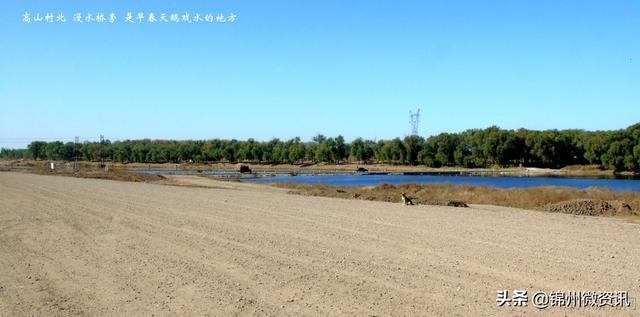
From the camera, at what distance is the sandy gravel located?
33.2 ft

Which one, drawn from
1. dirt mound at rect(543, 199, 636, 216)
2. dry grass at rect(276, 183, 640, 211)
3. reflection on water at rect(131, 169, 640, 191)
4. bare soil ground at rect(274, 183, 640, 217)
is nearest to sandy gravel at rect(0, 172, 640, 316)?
dirt mound at rect(543, 199, 636, 216)

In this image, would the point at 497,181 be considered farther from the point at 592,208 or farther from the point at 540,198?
the point at 592,208

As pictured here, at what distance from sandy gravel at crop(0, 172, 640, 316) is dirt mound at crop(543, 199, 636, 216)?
9.61 ft

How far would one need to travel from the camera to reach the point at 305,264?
44.8 feet

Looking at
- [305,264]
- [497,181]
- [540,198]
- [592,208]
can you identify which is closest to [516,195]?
[540,198]

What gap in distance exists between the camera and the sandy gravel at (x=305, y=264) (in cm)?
1011

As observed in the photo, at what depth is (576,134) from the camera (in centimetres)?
17512

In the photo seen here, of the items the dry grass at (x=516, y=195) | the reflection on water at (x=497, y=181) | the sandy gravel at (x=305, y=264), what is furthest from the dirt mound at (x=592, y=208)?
the reflection on water at (x=497, y=181)

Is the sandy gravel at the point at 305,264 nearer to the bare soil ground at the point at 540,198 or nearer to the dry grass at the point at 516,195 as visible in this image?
the bare soil ground at the point at 540,198

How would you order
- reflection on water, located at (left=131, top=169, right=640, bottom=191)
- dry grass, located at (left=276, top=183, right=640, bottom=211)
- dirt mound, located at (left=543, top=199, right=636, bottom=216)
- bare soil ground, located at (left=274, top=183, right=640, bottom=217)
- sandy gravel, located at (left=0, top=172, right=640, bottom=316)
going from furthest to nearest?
reflection on water, located at (left=131, top=169, right=640, bottom=191) → dry grass, located at (left=276, top=183, right=640, bottom=211) → bare soil ground, located at (left=274, top=183, right=640, bottom=217) → dirt mound, located at (left=543, top=199, right=636, bottom=216) → sandy gravel, located at (left=0, top=172, right=640, bottom=316)

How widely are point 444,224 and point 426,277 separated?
32.8 ft

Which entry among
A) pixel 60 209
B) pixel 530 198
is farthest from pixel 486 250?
pixel 60 209

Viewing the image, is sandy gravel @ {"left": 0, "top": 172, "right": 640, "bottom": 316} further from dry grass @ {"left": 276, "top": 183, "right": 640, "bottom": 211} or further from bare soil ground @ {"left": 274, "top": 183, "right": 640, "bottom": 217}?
dry grass @ {"left": 276, "top": 183, "right": 640, "bottom": 211}

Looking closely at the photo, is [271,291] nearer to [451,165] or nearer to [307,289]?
[307,289]
